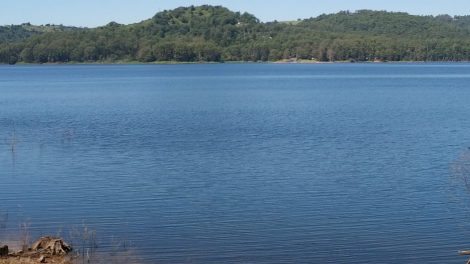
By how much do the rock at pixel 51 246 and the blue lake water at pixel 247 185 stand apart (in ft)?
4.16

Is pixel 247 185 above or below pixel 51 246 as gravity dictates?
below

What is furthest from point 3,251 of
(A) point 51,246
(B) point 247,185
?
(B) point 247,185

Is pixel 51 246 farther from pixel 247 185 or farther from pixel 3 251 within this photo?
pixel 247 185

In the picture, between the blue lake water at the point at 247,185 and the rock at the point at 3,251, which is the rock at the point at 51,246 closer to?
the rock at the point at 3,251

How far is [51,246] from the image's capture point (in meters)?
16.9

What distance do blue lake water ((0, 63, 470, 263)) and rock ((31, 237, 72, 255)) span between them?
1.27 metres

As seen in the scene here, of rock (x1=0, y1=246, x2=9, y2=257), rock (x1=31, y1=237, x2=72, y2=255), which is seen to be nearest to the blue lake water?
rock (x1=31, y1=237, x2=72, y2=255)

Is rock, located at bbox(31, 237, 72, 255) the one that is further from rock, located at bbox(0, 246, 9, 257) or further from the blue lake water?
the blue lake water

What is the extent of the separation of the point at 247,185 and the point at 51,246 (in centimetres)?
1010

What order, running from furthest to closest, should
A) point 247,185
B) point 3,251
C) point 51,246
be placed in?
point 247,185, point 51,246, point 3,251

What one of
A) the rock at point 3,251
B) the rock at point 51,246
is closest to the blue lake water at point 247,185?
the rock at point 51,246

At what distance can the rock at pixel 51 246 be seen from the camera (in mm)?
16797

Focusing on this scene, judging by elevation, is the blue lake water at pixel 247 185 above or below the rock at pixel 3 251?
below

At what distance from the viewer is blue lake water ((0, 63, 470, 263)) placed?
18547 mm
